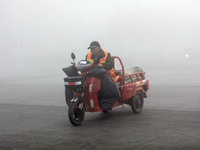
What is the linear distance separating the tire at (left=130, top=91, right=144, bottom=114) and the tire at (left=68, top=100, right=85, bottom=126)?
1.62 m

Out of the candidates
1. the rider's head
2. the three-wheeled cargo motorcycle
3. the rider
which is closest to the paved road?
the three-wheeled cargo motorcycle

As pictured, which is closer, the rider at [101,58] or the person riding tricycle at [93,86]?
A: the person riding tricycle at [93,86]

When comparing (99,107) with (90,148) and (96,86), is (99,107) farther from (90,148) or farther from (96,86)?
(90,148)

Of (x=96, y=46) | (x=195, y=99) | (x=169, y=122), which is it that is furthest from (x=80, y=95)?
(x=195, y=99)

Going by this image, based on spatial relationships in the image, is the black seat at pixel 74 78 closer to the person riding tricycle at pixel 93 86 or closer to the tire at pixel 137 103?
the person riding tricycle at pixel 93 86

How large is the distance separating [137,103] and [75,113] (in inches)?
83.6

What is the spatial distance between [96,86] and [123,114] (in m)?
1.46

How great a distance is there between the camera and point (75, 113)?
668 cm

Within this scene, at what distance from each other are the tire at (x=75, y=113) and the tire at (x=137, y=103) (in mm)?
1618

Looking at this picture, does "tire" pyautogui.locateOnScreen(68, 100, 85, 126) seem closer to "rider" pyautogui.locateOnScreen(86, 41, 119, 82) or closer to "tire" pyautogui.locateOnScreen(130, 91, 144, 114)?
"rider" pyautogui.locateOnScreen(86, 41, 119, 82)

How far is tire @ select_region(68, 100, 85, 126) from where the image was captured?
648cm

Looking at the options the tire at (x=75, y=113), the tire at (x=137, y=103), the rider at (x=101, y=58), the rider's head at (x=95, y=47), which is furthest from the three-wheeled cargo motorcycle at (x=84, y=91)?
the rider's head at (x=95, y=47)

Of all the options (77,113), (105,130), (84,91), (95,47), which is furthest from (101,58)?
(105,130)

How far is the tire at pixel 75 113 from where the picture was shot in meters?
6.48
